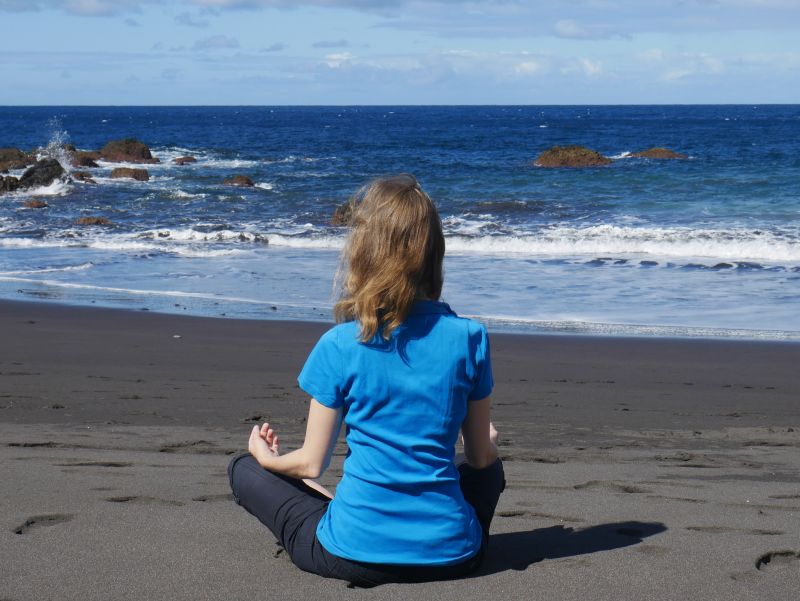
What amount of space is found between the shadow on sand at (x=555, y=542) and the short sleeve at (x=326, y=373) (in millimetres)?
783

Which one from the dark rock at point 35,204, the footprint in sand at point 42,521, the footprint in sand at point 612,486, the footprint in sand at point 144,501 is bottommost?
the dark rock at point 35,204

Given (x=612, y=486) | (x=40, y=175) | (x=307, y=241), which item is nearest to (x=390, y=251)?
(x=612, y=486)

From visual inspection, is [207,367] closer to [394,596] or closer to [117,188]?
[394,596]

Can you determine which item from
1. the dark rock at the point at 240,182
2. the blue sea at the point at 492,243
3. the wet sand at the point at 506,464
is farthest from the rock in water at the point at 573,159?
the wet sand at the point at 506,464

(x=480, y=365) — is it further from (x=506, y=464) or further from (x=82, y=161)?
(x=82, y=161)

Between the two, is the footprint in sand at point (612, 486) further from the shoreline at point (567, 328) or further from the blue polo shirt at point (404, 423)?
the shoreline at point (567, 328)

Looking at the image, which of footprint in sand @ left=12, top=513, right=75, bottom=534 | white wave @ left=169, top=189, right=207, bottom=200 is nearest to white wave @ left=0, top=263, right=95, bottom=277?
footprint in sand @ left=12, top=513, right=75, bottom=534

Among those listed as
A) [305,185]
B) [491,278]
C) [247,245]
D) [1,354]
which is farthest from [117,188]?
[1,354]

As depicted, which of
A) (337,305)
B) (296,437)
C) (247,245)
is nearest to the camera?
(337,305)

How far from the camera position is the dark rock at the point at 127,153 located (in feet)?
134

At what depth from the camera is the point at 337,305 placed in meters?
2.75

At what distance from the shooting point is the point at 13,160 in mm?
36406

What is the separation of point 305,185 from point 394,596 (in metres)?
26.9

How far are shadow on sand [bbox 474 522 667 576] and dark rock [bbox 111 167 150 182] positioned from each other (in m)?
29.5
